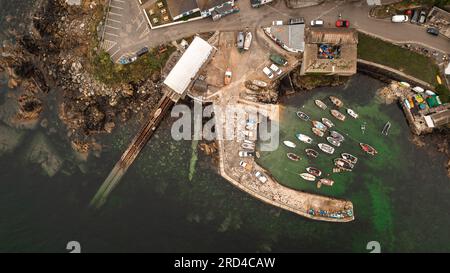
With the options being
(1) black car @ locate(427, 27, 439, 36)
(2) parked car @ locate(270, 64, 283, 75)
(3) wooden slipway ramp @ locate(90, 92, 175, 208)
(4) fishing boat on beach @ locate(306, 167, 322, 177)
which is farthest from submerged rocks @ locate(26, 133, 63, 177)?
(1) black car @ locate(427, 27, 439, 36)

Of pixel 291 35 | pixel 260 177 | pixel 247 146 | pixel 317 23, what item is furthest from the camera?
pixel 247 146

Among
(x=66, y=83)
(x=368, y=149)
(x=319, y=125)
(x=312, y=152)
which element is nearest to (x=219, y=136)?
(x=312, y=152)

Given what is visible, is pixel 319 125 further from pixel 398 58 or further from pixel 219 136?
pixel 219 136

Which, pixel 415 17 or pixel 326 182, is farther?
pixel 326 182

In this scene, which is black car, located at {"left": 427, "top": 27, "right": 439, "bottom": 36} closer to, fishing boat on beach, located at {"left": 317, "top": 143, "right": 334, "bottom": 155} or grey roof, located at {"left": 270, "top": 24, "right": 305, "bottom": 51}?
grey roof, located at {"left": 270, "top": 24, "right": 305, "bottom": 51}
